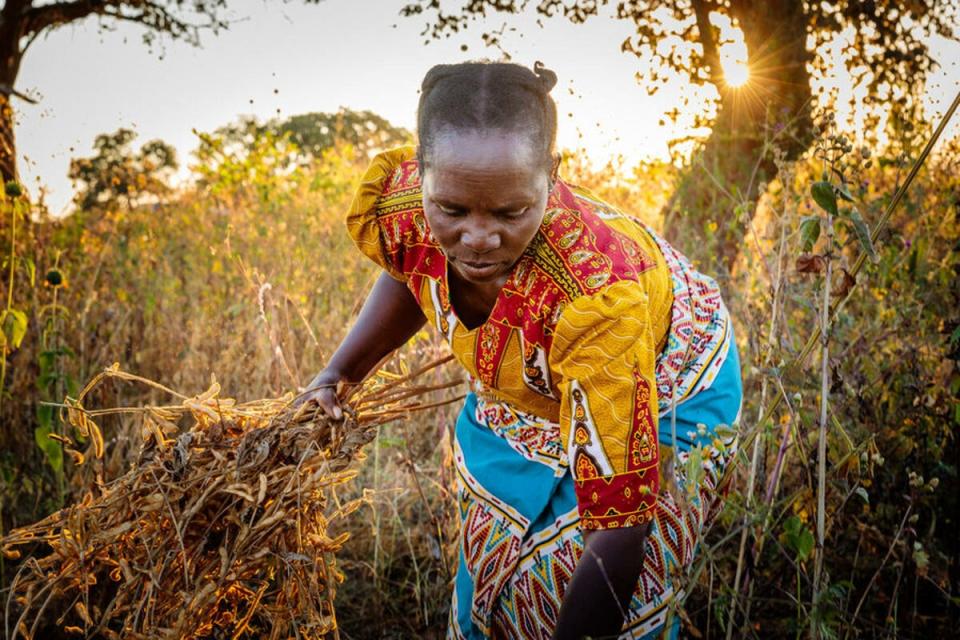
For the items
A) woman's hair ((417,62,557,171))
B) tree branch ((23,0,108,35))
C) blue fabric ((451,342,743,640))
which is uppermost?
tree branch ((23,0,108,35))

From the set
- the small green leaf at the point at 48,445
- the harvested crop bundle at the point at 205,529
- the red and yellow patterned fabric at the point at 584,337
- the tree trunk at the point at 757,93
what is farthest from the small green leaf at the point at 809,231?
the tree trunk at the point at 757,93

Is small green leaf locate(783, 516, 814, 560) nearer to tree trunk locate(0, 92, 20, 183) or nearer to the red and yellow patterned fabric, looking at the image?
the red and yellow patterned fabric

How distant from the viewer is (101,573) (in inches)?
83.4

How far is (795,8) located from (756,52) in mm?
319

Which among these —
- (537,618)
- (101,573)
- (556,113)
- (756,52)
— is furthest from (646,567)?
(756,52)

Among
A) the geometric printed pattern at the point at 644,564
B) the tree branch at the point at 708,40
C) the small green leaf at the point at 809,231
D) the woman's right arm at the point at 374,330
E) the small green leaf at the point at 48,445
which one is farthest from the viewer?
the tree branch at the point at 708,40

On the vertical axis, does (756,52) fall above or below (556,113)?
above

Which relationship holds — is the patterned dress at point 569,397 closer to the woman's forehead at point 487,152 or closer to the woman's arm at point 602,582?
the woman's arm at point 602,582

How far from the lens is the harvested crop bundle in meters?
1.60

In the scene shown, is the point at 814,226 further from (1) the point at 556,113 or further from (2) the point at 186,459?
(2) the point at 186,459

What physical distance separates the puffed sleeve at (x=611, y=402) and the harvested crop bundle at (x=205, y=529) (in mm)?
622

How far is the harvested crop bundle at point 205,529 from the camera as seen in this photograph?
63.0 inches

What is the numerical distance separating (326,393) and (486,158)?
899 mm

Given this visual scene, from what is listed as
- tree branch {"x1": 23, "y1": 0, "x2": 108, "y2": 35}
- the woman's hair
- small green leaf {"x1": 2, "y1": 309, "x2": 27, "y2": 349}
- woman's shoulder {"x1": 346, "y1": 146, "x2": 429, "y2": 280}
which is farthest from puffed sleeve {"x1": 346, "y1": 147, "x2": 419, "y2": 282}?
tree branch {"x1": 23, "y1": 0, "x2": 108, "y2": 35}
